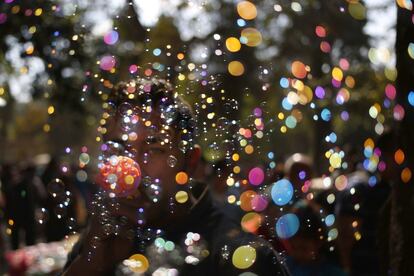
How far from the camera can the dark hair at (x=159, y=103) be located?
2.62m

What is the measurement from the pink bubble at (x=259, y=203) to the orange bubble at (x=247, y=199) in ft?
0.06

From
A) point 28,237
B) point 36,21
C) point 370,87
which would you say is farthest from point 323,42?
point 36,21

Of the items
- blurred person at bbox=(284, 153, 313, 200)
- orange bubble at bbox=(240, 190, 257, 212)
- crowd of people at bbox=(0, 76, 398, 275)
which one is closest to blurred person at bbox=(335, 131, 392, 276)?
crowd of people at bbox=(0, 76, 398, 275)

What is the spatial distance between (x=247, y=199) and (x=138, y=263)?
2.81ft

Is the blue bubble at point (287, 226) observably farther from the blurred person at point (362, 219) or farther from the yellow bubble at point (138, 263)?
the blurred person at point (362, 219)

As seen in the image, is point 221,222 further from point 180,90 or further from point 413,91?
point 413,91

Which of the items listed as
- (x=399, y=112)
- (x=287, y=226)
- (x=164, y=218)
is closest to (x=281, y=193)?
(x=287, y=226)

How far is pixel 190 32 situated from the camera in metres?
4.00

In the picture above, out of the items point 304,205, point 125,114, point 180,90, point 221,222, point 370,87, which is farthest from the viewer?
point 370,87

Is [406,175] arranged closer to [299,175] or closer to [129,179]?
[129,179]

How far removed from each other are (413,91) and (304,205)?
849 mm

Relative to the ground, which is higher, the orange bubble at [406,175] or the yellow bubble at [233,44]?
the yellow bubble at [233,44]

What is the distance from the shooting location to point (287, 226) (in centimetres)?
336

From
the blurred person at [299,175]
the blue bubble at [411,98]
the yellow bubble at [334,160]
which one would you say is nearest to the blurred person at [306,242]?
the blurred person at [299,175]
